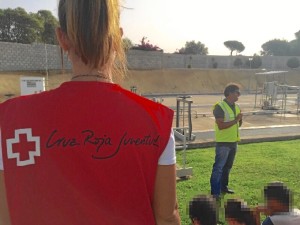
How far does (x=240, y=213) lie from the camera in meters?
2.86

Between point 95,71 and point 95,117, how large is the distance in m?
0.15

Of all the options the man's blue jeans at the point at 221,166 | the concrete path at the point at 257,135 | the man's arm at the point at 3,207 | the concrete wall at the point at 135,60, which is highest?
the concrete wall at the point at 135,60

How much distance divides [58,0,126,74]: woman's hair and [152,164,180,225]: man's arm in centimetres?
39

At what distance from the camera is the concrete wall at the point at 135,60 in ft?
110

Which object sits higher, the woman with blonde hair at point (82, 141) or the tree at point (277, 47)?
the tree at point (277, 47)

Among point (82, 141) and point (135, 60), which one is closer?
point (82, 141)

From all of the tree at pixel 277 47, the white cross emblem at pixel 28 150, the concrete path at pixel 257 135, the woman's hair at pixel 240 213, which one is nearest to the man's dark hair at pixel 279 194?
the woman's hair at pixel 240 213

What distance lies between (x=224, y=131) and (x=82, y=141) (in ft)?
14.1

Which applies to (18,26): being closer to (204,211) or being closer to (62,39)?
(204,211)

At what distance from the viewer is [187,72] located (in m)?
41.5

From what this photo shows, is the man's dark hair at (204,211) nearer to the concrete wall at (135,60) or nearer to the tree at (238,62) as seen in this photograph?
the concrete wall at (135,60)

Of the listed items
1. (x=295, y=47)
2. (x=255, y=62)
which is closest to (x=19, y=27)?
(x=255, y=62)

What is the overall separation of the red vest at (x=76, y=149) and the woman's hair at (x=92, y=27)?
9cm

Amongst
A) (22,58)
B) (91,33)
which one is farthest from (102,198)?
(22,58)
